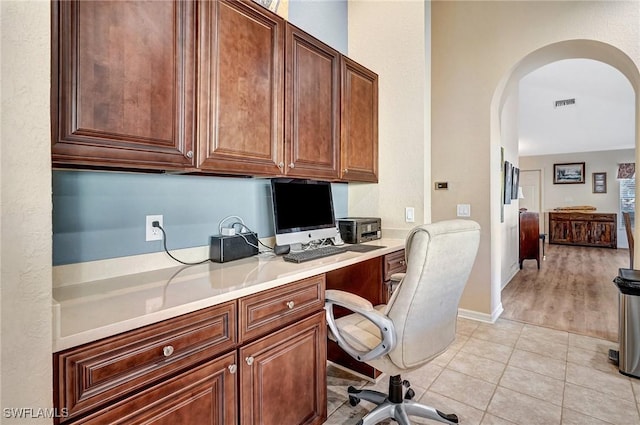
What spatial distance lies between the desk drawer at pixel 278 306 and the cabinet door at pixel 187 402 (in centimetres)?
13

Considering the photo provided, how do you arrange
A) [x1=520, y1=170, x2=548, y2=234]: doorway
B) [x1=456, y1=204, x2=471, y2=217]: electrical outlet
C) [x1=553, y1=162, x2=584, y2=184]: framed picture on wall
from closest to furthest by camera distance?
[x1=456, y1=204, x2=471, y2=217]: electrical outlet < [x1=553, y1=162, x2=584, y2=184]: framed picture on wall < [x1=520, y1=170, x2=548, y2=234]: doorway

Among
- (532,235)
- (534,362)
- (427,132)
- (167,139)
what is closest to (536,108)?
(532,235)

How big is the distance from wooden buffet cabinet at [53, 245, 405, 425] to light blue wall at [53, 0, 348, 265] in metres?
0.58

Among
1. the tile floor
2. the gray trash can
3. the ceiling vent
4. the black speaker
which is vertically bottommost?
the tile floor

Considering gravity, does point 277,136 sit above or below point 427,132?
below

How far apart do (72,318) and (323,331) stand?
105 centimetres

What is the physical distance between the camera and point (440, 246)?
1.30m

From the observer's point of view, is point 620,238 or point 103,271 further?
point 620,238

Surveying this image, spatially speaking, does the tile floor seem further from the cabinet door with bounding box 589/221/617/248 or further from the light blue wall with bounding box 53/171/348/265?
the cabinet door with bounding box 589/221/617/248

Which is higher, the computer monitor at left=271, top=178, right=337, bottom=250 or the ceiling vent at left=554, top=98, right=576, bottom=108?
the ceiling vent at left=554, top=98, right=576, bottom=108

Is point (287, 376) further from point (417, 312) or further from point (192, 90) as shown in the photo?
point (192, 90)

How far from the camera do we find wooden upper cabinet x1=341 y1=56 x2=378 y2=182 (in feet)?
7.39

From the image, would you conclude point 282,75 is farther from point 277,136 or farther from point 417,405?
point 417,405

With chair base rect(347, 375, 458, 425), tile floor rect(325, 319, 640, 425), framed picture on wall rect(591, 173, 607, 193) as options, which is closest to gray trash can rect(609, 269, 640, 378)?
tile floor rect(325, 319, 640, 425)
